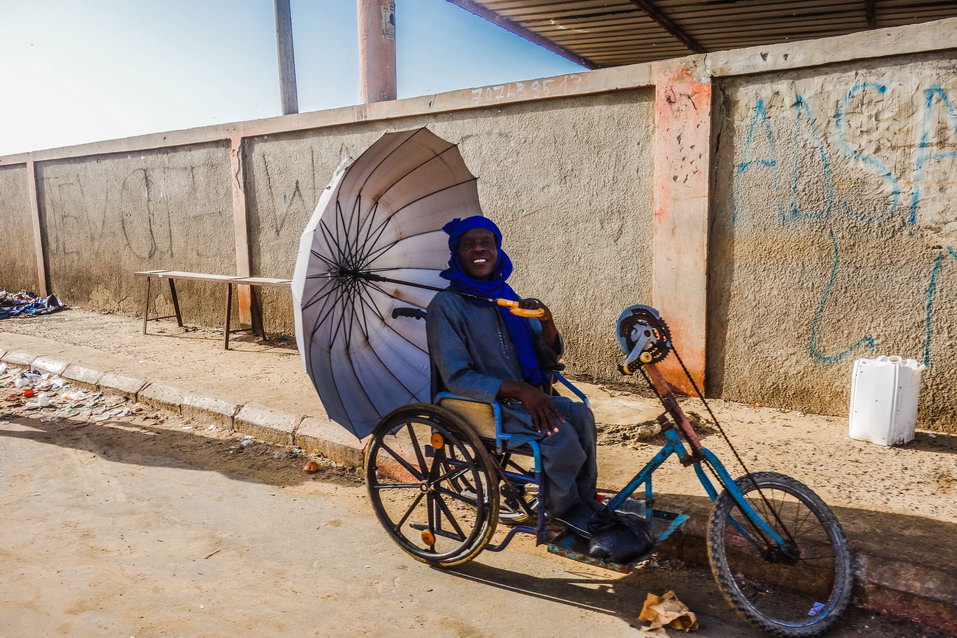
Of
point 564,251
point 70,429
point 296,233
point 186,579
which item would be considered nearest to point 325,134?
point 296,233

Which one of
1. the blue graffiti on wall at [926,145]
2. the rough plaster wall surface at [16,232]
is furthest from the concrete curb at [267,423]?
the rough plaster wall surface at [16,232]

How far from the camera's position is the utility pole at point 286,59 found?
30.2ft

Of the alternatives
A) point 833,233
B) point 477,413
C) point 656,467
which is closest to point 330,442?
point 477,413

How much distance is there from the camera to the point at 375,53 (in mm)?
7312

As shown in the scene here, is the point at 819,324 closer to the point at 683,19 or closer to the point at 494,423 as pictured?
the point at 494,423

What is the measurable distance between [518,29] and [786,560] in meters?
8.38

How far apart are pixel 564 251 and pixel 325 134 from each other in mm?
3068

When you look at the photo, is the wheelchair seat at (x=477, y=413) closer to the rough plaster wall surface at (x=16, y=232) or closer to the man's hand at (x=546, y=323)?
the man's hand at (x=546, y=323)

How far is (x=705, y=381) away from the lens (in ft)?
16.7

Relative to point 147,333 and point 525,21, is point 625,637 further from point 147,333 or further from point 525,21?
point 525,21

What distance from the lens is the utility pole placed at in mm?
9195

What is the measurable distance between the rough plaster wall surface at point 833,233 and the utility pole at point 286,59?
6.18 m

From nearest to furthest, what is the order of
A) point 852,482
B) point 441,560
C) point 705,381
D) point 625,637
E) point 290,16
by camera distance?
point 625,637 < point 441,560 < point 852,482 < point 705,381 < point 290,16

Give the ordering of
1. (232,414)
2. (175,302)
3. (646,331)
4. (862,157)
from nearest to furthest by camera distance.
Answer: (646,331), (862,157), (232,414), (175,302)
